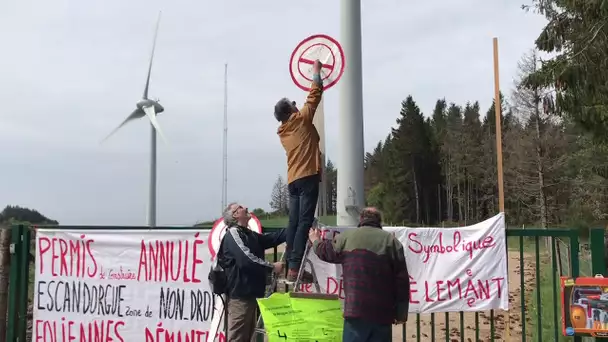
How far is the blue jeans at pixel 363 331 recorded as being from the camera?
14.2ft

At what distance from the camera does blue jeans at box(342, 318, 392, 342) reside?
4.34m

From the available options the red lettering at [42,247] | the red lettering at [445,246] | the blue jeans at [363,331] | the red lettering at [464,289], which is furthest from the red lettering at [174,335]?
the red lettering at [445,246]

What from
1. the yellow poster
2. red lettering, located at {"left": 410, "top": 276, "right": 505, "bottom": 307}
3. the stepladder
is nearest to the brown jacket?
the stepladder

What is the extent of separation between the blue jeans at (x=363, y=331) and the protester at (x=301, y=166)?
2.42 feet

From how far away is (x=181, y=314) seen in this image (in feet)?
19.8

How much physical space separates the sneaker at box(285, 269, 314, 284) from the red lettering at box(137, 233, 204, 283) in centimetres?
146

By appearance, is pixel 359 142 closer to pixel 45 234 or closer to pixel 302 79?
pixel 302 79

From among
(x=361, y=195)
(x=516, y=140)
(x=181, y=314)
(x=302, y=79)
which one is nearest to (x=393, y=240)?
(x=361, y=195)

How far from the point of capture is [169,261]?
6.12 meters

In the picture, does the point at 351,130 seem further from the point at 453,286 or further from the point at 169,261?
the point at 169,261

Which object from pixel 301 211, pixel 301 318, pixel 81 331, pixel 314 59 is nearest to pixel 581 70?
pixel 314 59

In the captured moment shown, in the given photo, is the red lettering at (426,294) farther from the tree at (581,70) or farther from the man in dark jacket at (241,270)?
the tree at (581,70)

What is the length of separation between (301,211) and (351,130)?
131 centimetres

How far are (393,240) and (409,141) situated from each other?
6987 cm
